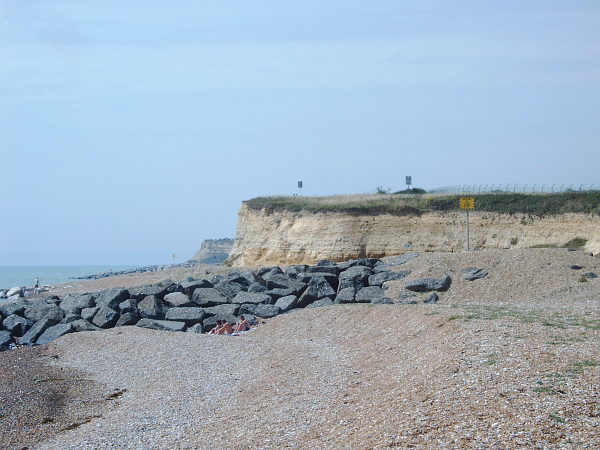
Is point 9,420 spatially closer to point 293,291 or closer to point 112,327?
point 112,327

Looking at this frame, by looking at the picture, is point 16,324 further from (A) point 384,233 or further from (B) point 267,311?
(A) point 384,233

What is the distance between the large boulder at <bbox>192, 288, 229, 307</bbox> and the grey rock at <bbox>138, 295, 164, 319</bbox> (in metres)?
1.22

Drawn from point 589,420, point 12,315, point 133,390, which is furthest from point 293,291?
point 589,420

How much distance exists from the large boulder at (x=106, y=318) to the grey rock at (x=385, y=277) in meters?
8.50

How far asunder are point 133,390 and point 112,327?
903cm

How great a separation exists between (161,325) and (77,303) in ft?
17.8

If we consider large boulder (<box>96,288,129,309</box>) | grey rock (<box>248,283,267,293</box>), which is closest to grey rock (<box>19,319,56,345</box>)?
large boulder (<box>96,288,129,309</box>)

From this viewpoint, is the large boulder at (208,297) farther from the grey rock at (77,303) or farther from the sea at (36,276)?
the sea at (36,276)

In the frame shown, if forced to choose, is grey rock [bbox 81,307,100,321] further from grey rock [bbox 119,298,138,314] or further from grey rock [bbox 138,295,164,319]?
grey rock [bbox 138,295,164,319]

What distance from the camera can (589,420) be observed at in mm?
8523

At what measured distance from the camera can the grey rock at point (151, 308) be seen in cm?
2399

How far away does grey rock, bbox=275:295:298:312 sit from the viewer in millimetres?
23938

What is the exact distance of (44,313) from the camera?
25.5m

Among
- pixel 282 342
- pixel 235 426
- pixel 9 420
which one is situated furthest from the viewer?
pixel 282 342
